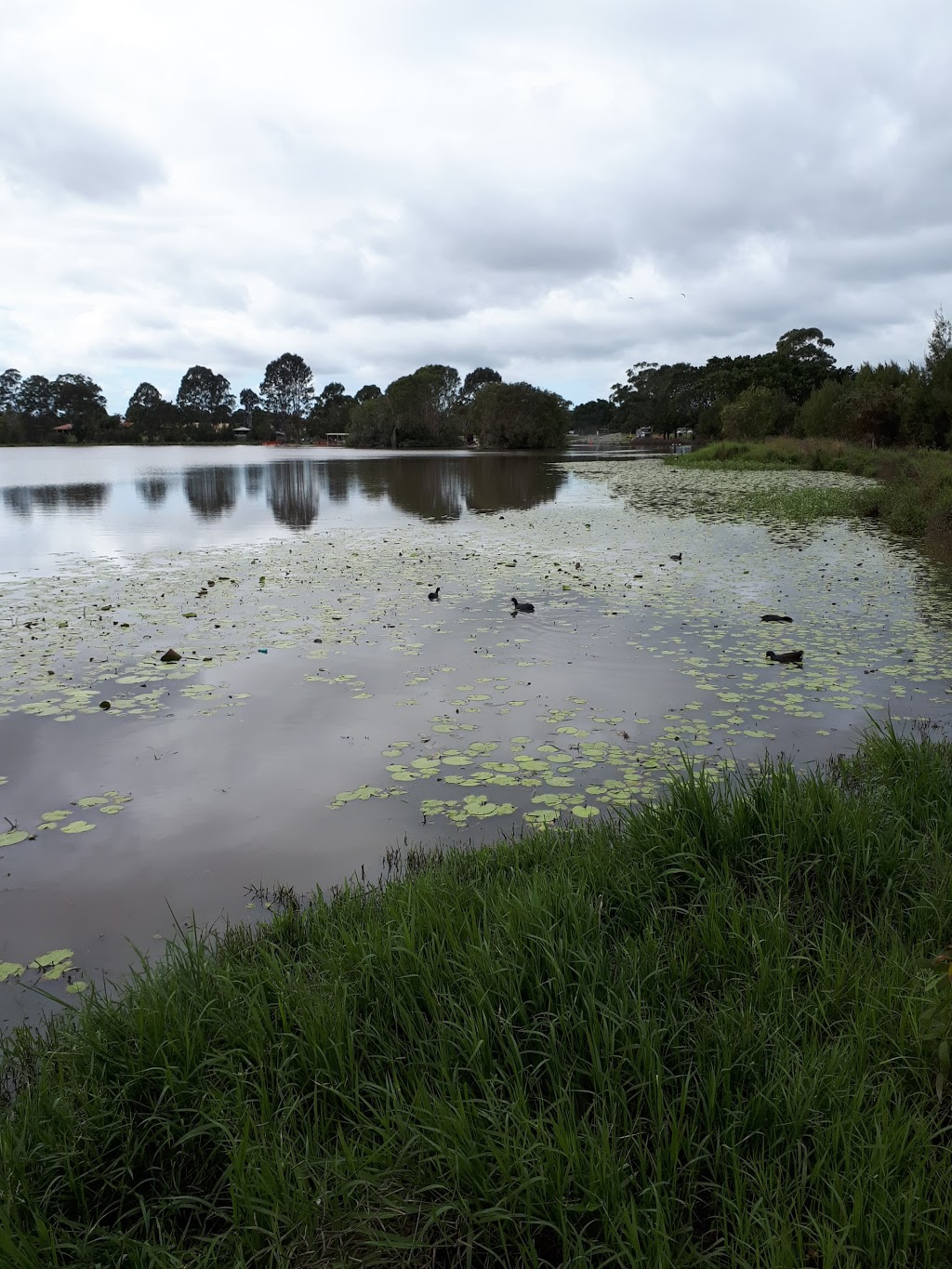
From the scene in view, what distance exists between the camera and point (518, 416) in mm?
75250

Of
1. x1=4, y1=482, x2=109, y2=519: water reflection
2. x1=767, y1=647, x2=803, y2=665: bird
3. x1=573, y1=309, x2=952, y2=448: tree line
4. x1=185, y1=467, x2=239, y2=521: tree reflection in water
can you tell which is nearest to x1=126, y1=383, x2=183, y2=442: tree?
x1=573, y1=309, x2=952, y2=448: tree line

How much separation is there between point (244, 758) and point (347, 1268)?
12.5 feet

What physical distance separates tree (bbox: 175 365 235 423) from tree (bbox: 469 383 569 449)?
66.0 m

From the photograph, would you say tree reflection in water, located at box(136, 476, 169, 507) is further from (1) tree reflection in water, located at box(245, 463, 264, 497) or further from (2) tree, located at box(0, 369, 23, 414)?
(2) tree, located at box(0, 369, 23, 414)

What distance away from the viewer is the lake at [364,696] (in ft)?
13.5

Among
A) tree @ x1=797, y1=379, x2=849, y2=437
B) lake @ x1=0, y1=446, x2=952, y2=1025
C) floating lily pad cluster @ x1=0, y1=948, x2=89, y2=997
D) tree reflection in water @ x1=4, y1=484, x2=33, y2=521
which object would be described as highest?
tree @ x1=797, y1=379, x2=849, y2=437

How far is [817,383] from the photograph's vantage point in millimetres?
68312

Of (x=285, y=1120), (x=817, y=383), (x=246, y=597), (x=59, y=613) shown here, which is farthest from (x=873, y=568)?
(x=817, y=383)

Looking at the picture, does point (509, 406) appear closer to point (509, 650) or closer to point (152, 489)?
point (152, 489)

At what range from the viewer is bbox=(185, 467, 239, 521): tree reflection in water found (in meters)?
22.9

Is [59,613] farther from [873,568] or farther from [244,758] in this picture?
[873,568]

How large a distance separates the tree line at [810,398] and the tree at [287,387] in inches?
2438

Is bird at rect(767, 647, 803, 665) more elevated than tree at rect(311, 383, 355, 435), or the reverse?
tree at rect(311, 383, 355, 435)

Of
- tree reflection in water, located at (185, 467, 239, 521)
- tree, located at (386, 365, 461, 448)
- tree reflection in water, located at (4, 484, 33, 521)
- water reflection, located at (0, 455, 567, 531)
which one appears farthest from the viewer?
tree, located at (386, 365, 461, 448)
